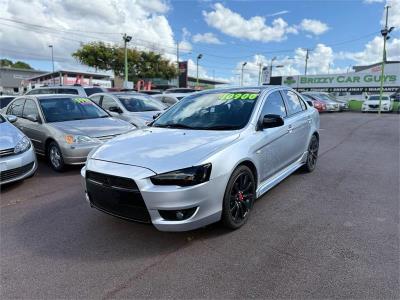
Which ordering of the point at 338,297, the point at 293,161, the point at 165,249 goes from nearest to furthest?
the point at 338,297 → the point at 165,249 → the point at 293,161

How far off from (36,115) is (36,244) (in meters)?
4.29

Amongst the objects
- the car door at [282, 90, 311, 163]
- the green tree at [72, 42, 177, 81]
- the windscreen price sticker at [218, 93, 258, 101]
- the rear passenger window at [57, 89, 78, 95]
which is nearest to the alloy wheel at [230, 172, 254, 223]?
the windscreen price sticker at [218, 93, 258, 101]

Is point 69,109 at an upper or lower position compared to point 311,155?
upper

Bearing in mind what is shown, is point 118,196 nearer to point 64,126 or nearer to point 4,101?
point 64,126

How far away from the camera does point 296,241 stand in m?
3.25

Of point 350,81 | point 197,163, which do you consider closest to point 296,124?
Answer: point 197,163

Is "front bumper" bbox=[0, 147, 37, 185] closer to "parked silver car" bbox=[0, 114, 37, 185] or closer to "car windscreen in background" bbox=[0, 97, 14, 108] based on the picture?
"parked silver car" bbox=[0, 114, 37, 185]

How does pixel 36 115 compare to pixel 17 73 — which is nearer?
pixel 36 115

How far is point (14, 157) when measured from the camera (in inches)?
193

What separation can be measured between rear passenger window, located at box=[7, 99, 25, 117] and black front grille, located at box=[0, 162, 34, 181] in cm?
296

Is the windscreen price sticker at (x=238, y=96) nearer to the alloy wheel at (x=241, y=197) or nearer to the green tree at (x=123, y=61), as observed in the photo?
the alloy wheel at (x=241, y=197)

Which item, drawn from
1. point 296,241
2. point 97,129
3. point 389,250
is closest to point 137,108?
point 97,129

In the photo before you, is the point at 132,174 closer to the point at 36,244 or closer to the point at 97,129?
the point at 36,244

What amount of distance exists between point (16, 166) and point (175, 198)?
335cm
